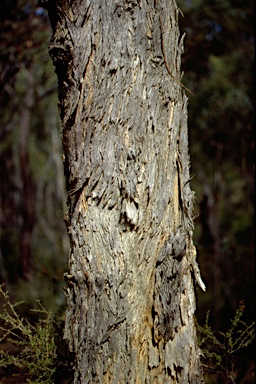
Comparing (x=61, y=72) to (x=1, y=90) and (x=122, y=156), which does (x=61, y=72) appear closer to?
(x=122, y=156)

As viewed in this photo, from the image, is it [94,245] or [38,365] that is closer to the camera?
[94,245]

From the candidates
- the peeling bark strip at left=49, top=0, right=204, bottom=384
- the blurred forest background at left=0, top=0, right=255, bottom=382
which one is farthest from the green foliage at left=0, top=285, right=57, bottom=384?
the blurred forest background at left=0, top=0, right=255, bottom=382

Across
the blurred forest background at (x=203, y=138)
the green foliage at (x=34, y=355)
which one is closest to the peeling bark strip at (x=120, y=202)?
the green foliage at (x=34, y=355)

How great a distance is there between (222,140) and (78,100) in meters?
5.85

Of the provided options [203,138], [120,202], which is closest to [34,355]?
[120,202]

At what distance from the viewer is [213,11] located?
6715 mm

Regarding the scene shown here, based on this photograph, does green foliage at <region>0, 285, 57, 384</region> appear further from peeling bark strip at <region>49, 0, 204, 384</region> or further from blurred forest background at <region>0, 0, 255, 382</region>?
blurred forest background at <region>0, 0, 255, 382</region>

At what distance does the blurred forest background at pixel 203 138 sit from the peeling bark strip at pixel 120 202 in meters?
1.56

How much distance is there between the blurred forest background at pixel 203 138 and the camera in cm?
523

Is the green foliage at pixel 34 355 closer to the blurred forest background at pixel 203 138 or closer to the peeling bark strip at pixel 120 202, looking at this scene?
the peeling bark strip at pixel 120 202

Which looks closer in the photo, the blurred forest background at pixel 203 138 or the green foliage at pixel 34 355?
the green foliage at pixel 34 355

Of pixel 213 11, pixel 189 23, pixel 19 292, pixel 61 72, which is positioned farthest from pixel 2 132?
pixel 61 72

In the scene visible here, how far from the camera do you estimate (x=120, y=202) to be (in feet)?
7.47

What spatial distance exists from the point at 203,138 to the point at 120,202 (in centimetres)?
611
